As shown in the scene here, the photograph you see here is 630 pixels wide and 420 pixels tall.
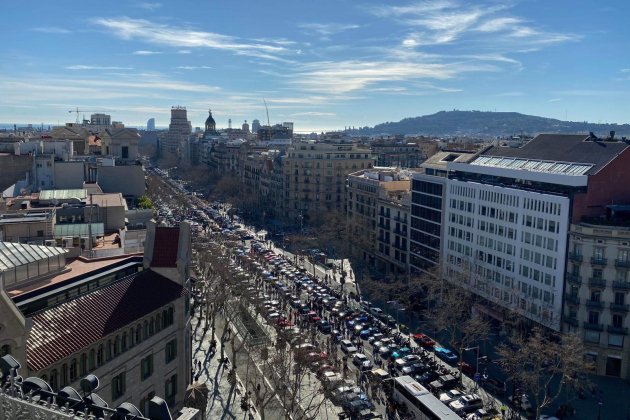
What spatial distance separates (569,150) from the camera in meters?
72.2

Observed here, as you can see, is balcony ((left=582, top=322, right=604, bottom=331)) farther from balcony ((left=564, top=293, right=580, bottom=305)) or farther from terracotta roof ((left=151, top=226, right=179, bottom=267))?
terracotta roof ((left=151, top=226, right=179, bottom=267))

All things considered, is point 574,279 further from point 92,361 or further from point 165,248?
point 92,361

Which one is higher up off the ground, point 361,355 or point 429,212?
point 429,212

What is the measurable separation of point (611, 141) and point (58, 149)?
88.6m

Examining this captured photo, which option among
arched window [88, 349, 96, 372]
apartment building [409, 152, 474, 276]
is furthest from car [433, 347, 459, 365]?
arched window [88, 349, 96, 372]

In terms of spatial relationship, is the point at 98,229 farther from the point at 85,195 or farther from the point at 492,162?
the point at 492,162

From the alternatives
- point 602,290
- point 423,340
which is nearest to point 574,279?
point 602,290

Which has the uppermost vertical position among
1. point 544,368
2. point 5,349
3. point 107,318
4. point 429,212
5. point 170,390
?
point 429,212

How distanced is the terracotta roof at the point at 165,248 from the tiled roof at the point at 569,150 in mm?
48057

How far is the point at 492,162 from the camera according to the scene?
80812 millimetres

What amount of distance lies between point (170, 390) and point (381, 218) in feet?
220

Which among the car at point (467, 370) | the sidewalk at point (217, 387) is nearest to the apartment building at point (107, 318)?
the sidewalk at point (217, 387)

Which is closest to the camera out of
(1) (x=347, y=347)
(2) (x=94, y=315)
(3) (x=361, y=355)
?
(2) (x=94, y=315)

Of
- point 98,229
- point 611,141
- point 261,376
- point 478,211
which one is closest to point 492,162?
point 478,211
